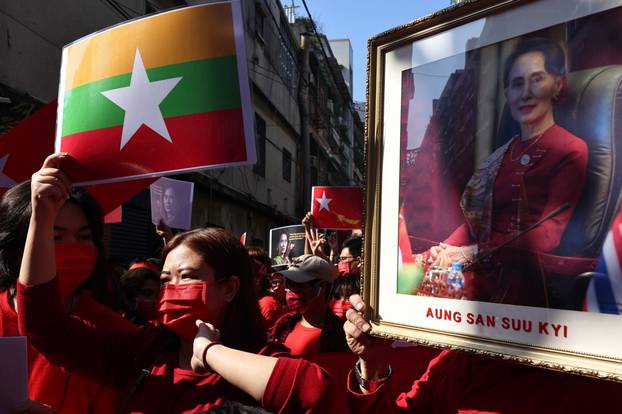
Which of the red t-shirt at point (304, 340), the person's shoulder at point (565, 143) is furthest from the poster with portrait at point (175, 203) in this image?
the person's shoulder at point (565, 143)

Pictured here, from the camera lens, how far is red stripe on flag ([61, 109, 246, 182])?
1990 millimetres

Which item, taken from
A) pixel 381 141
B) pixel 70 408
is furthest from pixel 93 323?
pixel 381 141

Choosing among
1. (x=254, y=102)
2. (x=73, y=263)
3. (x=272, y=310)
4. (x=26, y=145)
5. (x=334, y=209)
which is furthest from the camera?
(x=254, y=102)

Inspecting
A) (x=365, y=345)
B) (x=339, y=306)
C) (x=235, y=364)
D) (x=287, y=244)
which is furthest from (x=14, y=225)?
(x=287, y=244)

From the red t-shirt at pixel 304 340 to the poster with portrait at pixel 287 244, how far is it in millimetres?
4288

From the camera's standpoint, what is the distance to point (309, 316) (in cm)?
330

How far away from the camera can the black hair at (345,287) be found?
4.71 m

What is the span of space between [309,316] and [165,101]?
1.65 m

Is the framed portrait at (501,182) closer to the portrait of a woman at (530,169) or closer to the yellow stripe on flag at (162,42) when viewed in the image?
the portrait of a woman at (530,169)

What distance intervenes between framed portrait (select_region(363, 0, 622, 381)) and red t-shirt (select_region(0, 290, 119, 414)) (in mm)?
1005

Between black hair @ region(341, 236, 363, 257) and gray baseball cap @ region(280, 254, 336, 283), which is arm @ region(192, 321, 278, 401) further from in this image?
black hair @ region(341, 236, 363, 257)

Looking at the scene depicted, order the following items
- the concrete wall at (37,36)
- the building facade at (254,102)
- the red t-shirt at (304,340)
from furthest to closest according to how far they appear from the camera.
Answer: the building facade at (254,102)
the concrete wall at (37,36)
the red t-shirt at (304,340)

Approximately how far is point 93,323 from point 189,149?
70cm

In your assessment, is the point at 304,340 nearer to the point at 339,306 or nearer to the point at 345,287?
the point at 339,306
